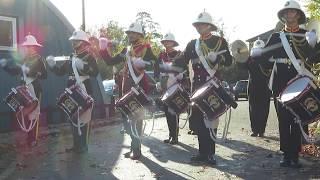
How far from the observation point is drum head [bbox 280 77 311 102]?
279 inches

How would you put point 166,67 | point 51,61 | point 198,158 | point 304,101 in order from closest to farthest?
point 304,101, point 198,158, point 166,67, point 51,61

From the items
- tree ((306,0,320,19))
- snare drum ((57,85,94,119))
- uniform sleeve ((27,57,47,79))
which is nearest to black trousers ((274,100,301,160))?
tree ((306,0,320,19))

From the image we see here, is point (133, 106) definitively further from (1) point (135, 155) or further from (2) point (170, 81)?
(2) point (170, 81)

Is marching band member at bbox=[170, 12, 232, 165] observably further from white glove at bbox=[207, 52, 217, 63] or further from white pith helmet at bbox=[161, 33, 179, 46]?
white pith helmet at bbox=[161, 33, 179, 46]

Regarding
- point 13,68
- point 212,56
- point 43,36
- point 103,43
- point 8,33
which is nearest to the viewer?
point 212,56

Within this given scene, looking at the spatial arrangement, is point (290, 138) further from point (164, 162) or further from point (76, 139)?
point (76, 139)

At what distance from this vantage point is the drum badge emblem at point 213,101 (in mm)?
7855

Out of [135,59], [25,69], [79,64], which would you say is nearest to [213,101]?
[135,59]

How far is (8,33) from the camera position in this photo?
583 inches

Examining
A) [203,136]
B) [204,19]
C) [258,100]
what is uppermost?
[204,19]

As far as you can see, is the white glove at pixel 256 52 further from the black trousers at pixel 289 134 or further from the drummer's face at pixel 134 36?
the drummer's face at pixel 134 36

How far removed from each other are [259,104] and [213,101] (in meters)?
3.96

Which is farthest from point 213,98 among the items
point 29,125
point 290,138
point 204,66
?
point 29,125

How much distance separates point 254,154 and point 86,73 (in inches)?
127
